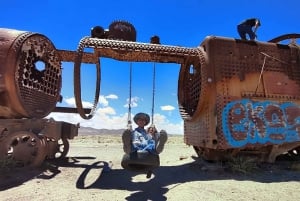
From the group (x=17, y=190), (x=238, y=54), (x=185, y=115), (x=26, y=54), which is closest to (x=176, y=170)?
(x=185, y=115)

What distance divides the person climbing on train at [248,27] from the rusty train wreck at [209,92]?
1.81 ft

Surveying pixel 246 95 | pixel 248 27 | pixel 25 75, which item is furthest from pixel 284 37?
pixel 25 75

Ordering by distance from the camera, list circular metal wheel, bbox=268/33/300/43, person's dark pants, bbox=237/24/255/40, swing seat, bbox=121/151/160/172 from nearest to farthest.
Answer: swing seat, bbox=121/151/160/172, person's dark pants, bbox=237/24/255/40, circular metal wheel, bbox=268/33/300/43

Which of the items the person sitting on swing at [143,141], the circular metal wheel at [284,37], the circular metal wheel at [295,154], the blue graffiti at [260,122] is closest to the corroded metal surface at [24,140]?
the person sitting on swing at [143,141]

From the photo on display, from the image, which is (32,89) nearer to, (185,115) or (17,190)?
(17,190)

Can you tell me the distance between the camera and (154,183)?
7.49 metres

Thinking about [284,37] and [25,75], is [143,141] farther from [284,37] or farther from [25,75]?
[284,37]

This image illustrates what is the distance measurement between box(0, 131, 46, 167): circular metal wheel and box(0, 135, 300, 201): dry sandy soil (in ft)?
1.03

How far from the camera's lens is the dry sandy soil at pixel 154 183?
6.41 meters

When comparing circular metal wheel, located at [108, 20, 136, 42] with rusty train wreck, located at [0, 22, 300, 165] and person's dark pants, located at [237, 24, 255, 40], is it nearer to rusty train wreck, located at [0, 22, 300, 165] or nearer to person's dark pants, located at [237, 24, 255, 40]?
rusty train wreck, located at [0, 22, 300, 165]

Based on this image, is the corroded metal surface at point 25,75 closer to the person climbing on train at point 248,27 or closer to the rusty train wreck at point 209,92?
the rusty train wreck at point 209,92

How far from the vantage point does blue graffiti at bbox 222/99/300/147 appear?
8.48m

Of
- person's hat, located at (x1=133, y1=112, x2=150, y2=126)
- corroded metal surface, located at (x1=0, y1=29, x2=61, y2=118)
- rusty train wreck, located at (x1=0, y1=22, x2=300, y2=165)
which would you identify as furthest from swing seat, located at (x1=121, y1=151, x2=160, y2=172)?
corroded metal surface, located at (x1=0, y1=29, x2=61, y2=118)

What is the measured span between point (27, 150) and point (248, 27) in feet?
22.4
